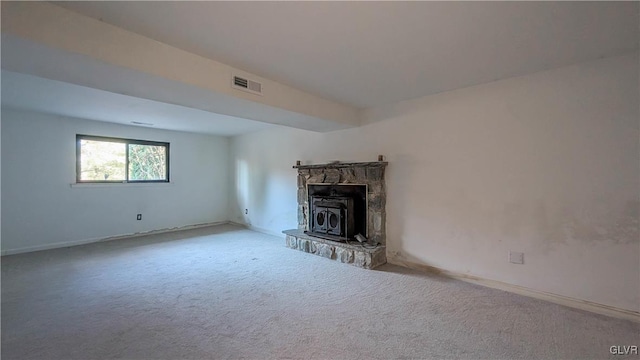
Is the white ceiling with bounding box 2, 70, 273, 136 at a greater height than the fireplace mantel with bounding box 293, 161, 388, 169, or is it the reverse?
the white ceiling with bounding box 2, 70, 273, 136

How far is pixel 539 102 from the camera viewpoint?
2607 millimetres

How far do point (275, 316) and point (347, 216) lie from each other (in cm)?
186

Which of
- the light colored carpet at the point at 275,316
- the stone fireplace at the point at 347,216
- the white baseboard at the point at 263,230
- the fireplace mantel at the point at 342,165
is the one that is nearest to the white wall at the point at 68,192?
the light colored carpet at the point at 275,316

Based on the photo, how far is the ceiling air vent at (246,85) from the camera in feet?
8.33

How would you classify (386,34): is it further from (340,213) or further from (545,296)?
(545,296)

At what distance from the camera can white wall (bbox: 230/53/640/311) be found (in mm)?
2262

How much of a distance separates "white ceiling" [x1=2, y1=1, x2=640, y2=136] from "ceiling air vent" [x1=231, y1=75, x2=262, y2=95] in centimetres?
12

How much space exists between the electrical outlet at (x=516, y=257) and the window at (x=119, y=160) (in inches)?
242

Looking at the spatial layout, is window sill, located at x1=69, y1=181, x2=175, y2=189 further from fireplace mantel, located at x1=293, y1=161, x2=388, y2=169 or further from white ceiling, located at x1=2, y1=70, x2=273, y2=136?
fireplace mantel, located at x1=293, y1=161, x2=388, y2=169

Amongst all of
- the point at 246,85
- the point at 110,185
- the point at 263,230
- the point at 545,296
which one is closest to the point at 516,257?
the point at 545,296

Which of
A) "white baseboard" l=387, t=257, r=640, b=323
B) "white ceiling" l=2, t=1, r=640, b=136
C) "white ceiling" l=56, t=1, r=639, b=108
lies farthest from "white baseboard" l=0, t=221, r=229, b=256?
"white baseboard" l=387, t=257, r=640, b=323

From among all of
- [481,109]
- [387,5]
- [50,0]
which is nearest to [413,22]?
[387,5]

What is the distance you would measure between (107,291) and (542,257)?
4.34 m

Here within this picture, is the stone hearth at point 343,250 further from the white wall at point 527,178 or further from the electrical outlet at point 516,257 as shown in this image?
the electrical outlet at point 516,257
